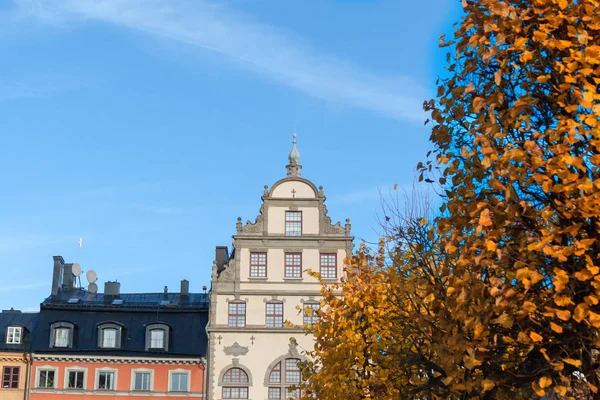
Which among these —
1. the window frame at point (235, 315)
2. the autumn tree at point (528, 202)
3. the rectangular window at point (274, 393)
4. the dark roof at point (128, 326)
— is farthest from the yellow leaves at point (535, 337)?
the dark roof at point (128, 326)

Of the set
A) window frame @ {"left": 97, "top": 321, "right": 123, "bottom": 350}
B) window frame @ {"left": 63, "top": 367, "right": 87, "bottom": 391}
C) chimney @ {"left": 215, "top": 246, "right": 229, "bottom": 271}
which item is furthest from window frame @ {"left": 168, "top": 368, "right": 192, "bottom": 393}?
chimney @ {"left": 215, "top": 246, "right": 229, "bottom": 271}

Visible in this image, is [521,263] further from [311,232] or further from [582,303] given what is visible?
[311,232]

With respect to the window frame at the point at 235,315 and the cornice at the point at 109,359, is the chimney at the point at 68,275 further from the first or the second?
the window frame at the point at 235,315

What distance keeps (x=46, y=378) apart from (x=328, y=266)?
19.7 m

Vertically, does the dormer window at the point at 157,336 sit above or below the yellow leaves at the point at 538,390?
above

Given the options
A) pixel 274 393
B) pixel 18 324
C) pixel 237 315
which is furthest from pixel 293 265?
pixel 18 324

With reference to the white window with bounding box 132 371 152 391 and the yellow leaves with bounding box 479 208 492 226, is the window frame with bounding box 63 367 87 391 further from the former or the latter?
the yellow leaves with bounding box 479 208 492 226

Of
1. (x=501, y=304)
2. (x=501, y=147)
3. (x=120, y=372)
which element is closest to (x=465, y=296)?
(x=501, y=304)

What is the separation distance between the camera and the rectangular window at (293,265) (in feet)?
176

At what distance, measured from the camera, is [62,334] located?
55.1 m

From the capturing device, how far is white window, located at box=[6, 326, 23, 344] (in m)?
55.2

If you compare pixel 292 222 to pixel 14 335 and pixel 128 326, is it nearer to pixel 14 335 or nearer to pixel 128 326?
pixel 128 326

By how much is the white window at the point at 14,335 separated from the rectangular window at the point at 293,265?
1832cm

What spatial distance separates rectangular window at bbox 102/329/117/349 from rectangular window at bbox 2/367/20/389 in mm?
5712
